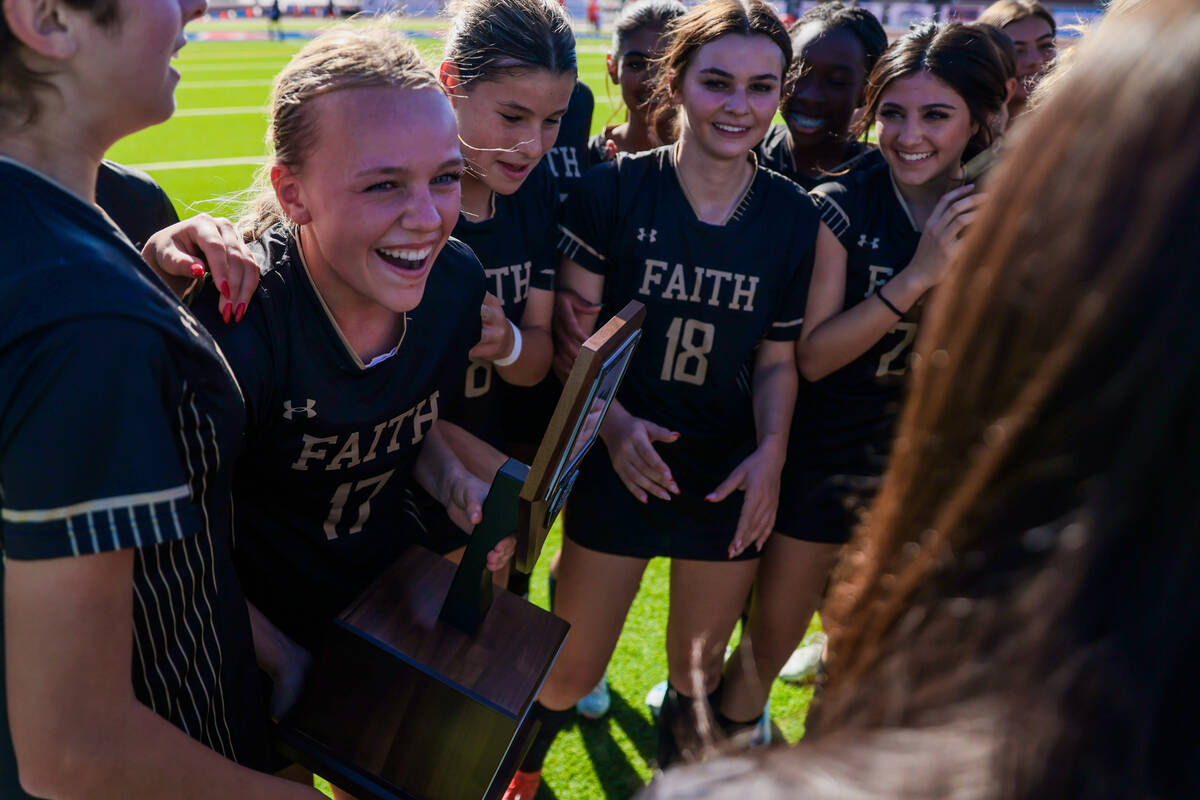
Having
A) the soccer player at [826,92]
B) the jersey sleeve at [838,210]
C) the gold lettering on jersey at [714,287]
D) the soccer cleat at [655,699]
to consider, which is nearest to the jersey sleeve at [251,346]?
the gold lettering on jersey at [714,287]

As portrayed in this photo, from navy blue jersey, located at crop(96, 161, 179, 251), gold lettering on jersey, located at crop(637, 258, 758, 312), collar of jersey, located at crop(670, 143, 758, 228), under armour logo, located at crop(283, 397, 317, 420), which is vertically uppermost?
collar of jersey, located at crop(670, 143, 758, 228)

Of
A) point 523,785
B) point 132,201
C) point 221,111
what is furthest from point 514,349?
point 221,111

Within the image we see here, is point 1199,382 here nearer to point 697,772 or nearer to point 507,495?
point 697,772

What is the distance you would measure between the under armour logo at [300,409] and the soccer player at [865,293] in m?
1.35

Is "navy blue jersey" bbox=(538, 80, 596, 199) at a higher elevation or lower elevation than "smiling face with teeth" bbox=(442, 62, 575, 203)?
lower

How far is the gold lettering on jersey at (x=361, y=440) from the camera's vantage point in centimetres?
145

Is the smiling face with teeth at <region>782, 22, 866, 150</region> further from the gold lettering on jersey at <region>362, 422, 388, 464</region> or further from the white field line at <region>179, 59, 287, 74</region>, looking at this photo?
the white field line at <region>179, 59, 287, 74</region>

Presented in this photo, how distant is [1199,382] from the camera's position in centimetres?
50

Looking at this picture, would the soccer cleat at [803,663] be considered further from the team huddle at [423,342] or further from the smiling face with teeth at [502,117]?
the smiling face with teeth at [502,117]

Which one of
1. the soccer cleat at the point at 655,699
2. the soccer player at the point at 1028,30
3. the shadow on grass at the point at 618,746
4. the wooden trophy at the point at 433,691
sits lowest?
the shadow on grass at the point at 618,746

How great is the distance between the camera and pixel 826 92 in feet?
9.47

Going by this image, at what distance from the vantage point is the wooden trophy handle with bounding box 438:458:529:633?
1.30 metres

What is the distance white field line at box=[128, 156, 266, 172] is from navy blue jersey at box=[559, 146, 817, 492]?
8.31 meters

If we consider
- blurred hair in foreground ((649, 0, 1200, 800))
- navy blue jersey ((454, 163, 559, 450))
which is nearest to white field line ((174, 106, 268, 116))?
navy blue jersey ((454, 163, 559, 450))
